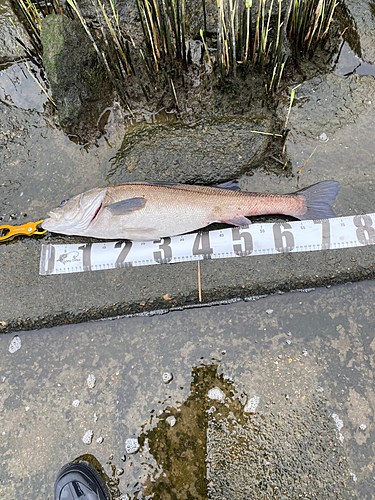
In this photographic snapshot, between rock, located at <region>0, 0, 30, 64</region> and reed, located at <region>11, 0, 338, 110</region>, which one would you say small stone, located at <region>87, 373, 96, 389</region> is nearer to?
reed, located at <region>11, 0, 338, 110</region>

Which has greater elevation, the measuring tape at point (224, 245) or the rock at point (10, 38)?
the rock at point (10, 38)

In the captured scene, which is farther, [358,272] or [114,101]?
[114,101]

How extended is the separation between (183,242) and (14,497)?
2599mm

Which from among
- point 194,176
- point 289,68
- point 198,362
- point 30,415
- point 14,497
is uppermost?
point 289,68

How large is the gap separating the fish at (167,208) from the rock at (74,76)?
98 centimetres

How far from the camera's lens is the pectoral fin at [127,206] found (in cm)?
271

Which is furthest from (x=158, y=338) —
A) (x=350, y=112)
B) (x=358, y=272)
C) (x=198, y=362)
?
(x=350, y=112)

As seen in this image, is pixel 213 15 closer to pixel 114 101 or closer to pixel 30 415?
pixel 114 101

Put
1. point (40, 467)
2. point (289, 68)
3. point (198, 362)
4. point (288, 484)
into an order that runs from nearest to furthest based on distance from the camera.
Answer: point (288, 484) < point (40, 467) < point (198, 362) < point (289, 68)

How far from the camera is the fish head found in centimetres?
276

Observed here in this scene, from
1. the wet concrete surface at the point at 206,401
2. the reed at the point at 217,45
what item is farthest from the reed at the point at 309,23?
the wet concrete surface at the point at 206,401

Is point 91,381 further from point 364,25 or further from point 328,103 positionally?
point 364,25

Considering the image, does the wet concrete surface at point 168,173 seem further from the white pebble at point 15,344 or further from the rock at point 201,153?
the white pebble at point 15,344

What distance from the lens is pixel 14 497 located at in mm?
2498
